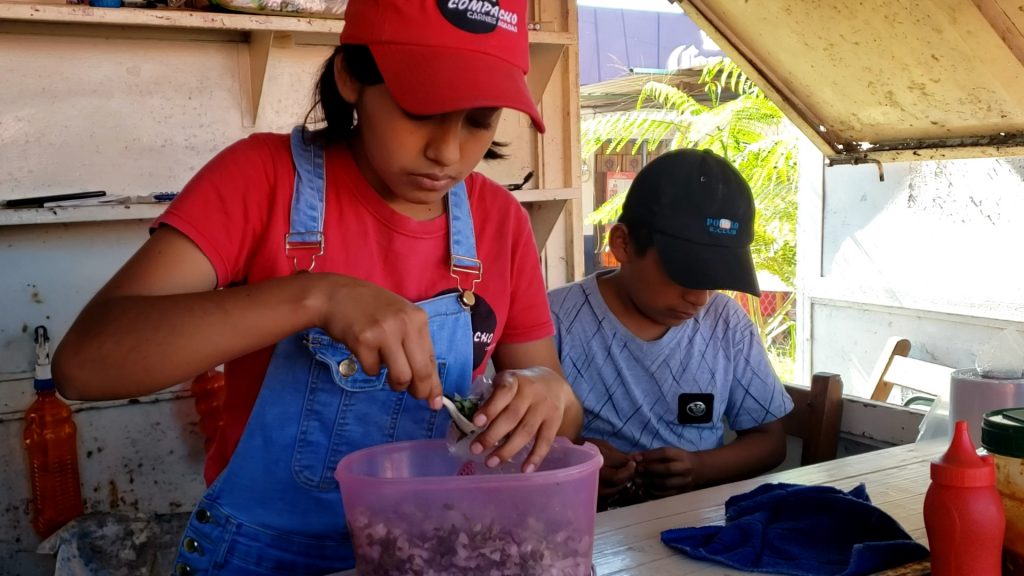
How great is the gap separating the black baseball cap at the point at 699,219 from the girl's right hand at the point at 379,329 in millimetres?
1046

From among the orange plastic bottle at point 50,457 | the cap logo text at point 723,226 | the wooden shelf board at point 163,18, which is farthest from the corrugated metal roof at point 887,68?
the orange plastic bottle at point 50,457

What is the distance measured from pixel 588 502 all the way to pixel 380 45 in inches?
24.2

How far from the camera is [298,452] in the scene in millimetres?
1263

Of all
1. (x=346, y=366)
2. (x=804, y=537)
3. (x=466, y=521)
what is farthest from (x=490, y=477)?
(x=804, y=537)

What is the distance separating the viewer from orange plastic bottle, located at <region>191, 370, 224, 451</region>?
2553mm

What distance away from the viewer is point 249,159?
1.25 m

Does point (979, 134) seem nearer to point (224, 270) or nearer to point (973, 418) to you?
point (973, 418)

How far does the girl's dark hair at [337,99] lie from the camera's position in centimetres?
123

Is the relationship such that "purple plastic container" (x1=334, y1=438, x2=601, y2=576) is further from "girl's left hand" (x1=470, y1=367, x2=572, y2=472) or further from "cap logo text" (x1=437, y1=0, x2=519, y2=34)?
"cap logo text" (x1=437, y1=0, x2=519, y2=34)

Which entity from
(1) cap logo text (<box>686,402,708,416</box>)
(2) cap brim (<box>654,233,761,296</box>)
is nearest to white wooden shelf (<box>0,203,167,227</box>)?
(2) cap brim (<box>654,233,761,296</box>)

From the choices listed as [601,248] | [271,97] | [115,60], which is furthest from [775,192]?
[115,60]

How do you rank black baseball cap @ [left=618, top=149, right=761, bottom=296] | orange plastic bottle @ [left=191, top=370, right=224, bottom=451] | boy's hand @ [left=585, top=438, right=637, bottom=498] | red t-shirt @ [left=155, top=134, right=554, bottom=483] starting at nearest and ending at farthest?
1. red t-shirt @ [left=155, top=134, right=554, bottom=483]
2. boy's hand @ [left=585, top=438, right=637, bottom=498]
3. black baseball cap @ [left=618, top=149, right=761, bottom=296]
4. orange plastic bottle @ [left=191, top=370, right=224, bottom=451]

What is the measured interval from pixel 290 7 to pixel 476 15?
4.66 feet

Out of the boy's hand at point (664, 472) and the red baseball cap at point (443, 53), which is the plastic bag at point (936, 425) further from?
the red baseball cap at point (443, 53)
